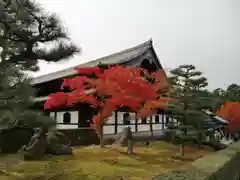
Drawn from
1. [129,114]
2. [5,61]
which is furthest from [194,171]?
[129,114]

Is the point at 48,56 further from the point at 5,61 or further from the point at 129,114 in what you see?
the point at 129,114

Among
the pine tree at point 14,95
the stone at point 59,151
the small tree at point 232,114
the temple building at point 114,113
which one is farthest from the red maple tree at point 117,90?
the small tree at point 232,114

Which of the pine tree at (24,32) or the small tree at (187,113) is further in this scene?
the small tree at (187,113)

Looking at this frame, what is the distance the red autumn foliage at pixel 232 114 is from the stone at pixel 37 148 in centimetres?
1039

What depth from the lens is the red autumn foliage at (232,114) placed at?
14055 millimetres

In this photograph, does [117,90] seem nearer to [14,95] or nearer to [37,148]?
[37,148]

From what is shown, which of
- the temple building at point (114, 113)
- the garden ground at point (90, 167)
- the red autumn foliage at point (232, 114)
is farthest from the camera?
the red autumn foliage at point (232, 114)

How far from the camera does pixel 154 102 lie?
9.99 metres

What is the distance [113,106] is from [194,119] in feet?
10.0

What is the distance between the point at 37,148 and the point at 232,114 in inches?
435

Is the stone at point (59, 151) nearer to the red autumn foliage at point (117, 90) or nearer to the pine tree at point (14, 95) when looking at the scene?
the pine tree at point (14, 95)

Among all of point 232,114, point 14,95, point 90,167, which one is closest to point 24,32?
point 14,95

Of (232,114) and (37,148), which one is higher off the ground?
(232,114)

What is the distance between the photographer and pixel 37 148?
23.6 ft
